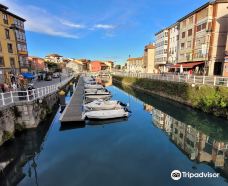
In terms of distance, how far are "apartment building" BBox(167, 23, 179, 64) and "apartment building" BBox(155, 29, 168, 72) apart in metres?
1.67

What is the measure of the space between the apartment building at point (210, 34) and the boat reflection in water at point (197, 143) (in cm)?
1996

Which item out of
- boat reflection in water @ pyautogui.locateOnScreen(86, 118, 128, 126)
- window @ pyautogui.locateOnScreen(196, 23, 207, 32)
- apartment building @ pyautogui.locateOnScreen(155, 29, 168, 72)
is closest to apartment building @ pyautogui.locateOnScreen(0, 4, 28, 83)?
boat reflection in water @ pyautogui.locateOnScreen(86, 118, 128, 126)

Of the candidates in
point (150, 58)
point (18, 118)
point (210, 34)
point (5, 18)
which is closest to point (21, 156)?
point (18, 118)

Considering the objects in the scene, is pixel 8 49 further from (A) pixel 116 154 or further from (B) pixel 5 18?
(A) pixel 116 154

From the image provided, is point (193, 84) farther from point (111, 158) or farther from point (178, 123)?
point (111, 158)

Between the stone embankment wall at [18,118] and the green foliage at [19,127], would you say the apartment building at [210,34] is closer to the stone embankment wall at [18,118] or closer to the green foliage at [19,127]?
the stone embankment wall at [18,118]

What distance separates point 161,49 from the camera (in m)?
58.8

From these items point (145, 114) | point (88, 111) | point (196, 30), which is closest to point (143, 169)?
point (88, 111)

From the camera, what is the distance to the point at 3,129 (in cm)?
1148

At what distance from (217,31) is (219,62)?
6756 mm

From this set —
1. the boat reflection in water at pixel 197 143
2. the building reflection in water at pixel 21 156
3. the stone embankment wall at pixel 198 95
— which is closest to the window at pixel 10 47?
the building reflection in water at pixel 21 156

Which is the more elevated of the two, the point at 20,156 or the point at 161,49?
the point at 161,49

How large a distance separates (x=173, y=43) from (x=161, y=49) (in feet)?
23.8

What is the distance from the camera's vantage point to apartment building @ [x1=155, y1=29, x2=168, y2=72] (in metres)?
56.3
